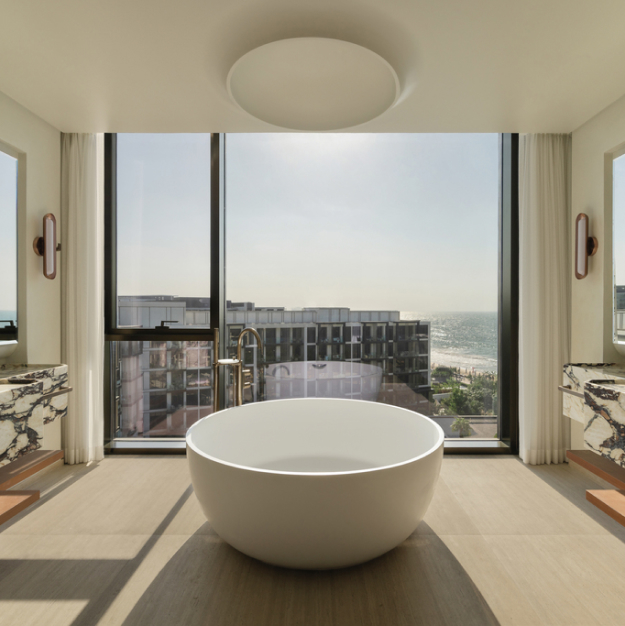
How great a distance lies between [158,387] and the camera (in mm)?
3232

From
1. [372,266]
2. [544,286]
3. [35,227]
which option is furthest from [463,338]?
[35,227]

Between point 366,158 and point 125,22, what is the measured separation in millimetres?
1866

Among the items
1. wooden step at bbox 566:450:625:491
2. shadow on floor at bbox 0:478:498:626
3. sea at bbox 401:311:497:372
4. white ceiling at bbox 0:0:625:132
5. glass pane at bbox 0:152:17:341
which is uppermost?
white ceiling at bbox 0:0:625:132

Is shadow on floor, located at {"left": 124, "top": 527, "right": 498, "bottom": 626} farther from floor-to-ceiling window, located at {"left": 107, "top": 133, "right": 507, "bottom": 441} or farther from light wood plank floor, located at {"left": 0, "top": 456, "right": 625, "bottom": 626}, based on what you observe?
floor-to-ceiling window, located at {"left": 107, "top": 133, "right": 507, "bottom": 441}

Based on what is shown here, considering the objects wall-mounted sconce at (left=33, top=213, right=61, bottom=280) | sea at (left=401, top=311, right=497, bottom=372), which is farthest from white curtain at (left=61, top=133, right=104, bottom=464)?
sea at (left=401, top=311, right=497, bottom=372)

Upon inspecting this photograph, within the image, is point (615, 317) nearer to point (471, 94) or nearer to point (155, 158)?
point (471, 94)

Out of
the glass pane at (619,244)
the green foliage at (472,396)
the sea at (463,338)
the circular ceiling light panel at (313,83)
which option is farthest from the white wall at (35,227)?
the glass pane at (619,244)

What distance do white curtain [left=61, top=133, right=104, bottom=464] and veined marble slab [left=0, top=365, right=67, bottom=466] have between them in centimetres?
55

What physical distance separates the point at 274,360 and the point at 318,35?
217 centimetres

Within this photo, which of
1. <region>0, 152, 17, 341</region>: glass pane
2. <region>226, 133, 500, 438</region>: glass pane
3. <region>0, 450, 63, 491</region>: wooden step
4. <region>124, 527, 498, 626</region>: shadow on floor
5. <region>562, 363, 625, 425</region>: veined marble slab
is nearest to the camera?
<region>124, 527, 498, 626</region>: shadow on floor

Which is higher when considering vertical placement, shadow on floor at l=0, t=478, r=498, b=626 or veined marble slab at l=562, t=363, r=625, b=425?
veined marble slab at l=562, t=363, r=625, b=425

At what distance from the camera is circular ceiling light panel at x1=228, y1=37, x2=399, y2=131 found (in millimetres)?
1671

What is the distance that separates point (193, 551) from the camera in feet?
6.26

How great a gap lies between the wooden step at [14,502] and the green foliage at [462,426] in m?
2.77
